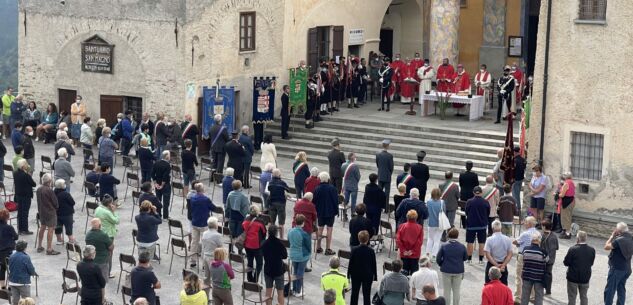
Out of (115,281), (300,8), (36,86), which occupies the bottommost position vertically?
(115,281)

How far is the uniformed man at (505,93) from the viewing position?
1452 inches

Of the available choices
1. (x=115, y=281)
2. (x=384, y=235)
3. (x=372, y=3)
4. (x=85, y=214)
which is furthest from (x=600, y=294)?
(x=372, y=3)

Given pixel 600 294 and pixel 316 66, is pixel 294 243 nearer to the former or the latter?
pixel 600 294

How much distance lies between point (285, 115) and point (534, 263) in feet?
50.3

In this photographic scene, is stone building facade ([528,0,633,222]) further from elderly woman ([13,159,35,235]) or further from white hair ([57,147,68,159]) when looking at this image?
elderly woman ([13,159,35,235])

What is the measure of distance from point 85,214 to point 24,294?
7218mm

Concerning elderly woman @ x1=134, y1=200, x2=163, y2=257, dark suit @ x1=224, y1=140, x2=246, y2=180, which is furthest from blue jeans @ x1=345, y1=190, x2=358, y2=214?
elderly woman @ x1=134, y1=200, x2=163, y2=257

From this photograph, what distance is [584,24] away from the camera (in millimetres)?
28812

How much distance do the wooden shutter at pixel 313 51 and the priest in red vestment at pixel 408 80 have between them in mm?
2741

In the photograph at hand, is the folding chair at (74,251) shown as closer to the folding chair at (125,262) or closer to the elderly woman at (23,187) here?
the folding chair at (125,262)

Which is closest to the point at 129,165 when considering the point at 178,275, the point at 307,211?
the point at 178,275

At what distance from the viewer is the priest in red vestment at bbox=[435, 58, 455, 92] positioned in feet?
126

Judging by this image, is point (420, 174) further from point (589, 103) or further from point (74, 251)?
point (74, 251)

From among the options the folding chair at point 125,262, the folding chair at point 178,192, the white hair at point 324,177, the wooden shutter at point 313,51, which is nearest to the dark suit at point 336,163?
the folding chair at point 178,192
